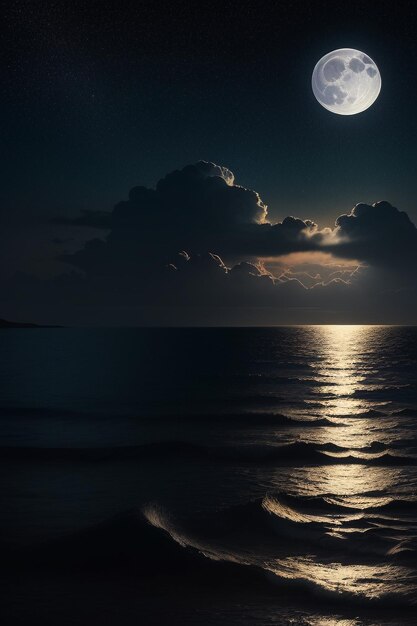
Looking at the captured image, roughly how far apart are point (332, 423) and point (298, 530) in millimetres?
20870

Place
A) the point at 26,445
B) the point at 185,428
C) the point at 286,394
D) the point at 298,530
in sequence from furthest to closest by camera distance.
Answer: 1. the point at 286,394
2. the point at 185,428
3. the point at 26,445
4. the point at 298,530

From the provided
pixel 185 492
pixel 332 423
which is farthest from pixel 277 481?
pixel 332 423

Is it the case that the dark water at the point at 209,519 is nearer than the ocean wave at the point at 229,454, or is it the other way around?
the dark water at the point at 209,519

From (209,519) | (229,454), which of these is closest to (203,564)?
(209,519)

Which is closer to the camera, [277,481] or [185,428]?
[277,481]

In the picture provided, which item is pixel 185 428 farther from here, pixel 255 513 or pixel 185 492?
pixel 255 513

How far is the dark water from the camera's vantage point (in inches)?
400

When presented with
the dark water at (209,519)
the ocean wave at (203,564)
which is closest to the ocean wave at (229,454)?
the dark water at (209,519)

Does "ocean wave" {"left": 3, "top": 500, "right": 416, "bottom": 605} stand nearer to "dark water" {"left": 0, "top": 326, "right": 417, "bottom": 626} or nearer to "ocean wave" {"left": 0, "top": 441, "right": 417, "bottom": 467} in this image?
"dark water" {"left": 0, "top": 326, "right": 417, "bottom": 626}

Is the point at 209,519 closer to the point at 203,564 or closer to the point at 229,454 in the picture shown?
the point at 203,564

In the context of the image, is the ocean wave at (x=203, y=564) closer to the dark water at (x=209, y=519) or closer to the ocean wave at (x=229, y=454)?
the dark water at (x=209, y=519)

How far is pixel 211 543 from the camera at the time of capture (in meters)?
13.4

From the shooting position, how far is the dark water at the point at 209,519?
10164 mm

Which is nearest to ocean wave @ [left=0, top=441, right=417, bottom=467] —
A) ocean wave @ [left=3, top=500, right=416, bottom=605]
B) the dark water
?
the dark water
